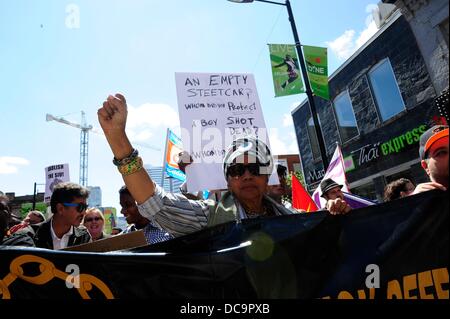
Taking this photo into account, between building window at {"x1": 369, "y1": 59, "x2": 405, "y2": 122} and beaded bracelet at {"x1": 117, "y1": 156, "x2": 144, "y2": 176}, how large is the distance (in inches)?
468

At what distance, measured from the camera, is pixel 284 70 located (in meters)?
7.11

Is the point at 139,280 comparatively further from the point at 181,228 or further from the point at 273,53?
the point at 273,53

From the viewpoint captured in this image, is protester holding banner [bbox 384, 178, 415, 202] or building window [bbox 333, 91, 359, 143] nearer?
protester holding banner [bbox 384, 178, 415, 202]

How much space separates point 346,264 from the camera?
1657 mm

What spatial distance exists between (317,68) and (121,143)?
6.18 meters

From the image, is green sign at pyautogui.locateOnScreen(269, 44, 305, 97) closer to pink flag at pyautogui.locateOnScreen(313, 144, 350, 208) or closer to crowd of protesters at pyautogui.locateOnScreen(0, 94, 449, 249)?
pink flag at pyautogui.locateOnScreen(313, 144, 350, 208)

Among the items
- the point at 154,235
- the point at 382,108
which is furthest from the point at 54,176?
the point at 382,108

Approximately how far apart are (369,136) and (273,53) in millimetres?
7686

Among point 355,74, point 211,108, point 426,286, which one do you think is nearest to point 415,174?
point 355,74

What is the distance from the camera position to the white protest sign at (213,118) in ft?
10.6

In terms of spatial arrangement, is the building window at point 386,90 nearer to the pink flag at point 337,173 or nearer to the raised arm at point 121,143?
the pink flag at point 337,173

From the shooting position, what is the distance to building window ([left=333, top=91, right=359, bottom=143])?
46.1ft

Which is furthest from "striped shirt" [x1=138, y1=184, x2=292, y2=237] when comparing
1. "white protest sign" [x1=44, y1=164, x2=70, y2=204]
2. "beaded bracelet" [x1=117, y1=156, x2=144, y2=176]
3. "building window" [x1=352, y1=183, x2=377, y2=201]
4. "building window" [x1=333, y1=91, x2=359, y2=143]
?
"building window" [x1=333, y1=91, x2=359, y2=143]

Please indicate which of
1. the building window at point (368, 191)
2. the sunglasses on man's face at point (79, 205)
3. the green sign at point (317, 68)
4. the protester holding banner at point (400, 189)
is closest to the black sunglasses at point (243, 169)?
the sunglasses on man's face at point (79, 205)
